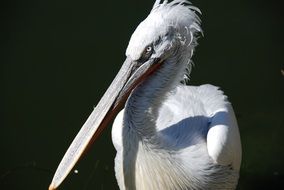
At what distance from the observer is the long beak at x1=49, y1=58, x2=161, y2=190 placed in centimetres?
282

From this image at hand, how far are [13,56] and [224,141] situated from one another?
2.84 m

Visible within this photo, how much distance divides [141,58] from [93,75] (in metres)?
2.28

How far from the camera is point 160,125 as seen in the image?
11.2 feet

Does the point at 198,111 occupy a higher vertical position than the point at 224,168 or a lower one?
higher

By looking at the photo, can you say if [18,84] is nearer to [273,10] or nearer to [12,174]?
[12,174]

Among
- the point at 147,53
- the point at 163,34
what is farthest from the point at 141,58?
the point at 163,34

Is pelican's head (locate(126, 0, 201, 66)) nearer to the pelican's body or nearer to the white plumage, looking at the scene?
the white plumage

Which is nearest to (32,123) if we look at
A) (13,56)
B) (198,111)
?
(13,56)

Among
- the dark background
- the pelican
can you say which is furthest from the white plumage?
the dark background

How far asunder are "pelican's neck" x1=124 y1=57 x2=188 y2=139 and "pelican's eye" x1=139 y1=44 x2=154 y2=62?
0.13 m

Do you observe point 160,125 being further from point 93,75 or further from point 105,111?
point 93,75

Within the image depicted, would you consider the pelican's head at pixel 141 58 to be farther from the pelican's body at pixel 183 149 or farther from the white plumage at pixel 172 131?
the pelican's body at pixel 183 149

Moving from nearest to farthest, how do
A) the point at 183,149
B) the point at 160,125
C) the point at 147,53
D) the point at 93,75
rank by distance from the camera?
the point at 147,53 < the point at 183,149 < the point at 160,125 < the point at 93,75

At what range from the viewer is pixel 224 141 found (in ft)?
10.4
